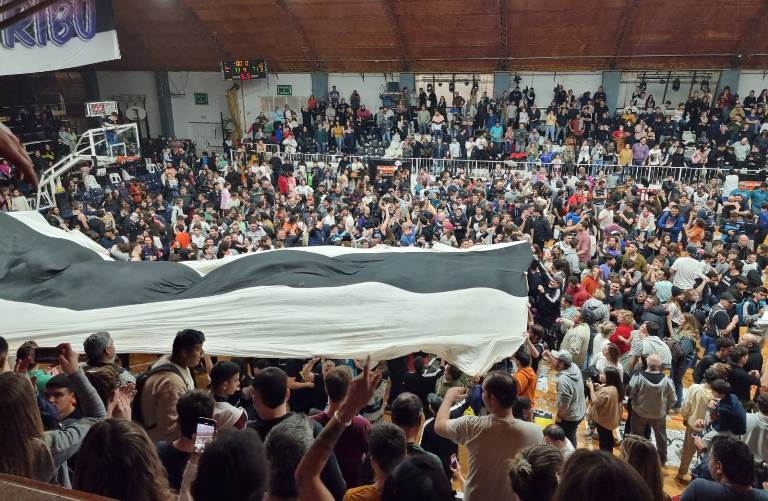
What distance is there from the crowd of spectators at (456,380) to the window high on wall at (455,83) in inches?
196

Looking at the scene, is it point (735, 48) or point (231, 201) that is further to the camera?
point (735, 48)

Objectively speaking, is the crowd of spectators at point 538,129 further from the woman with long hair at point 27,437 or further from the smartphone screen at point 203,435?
the woman with long hair at point 27,437

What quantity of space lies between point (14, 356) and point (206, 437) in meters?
3.26

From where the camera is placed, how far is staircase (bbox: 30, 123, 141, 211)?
13320mm

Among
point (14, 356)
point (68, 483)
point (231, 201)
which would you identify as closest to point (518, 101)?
point (231, 201)

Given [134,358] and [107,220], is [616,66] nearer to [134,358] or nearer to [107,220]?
[107,220]

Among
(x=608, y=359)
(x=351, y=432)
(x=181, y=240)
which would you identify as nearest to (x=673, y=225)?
(x=608, y=359)

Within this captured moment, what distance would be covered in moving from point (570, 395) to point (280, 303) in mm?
2442

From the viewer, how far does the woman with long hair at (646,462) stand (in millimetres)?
2461

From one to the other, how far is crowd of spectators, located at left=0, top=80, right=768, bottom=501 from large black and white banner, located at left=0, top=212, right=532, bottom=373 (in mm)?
317

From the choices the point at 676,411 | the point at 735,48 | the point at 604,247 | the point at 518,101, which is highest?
the point at 735,48

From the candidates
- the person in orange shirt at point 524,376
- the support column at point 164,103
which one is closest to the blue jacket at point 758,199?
the person in orange shirt at point 524,376

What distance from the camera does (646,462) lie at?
8.45 feet

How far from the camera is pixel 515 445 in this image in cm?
291
